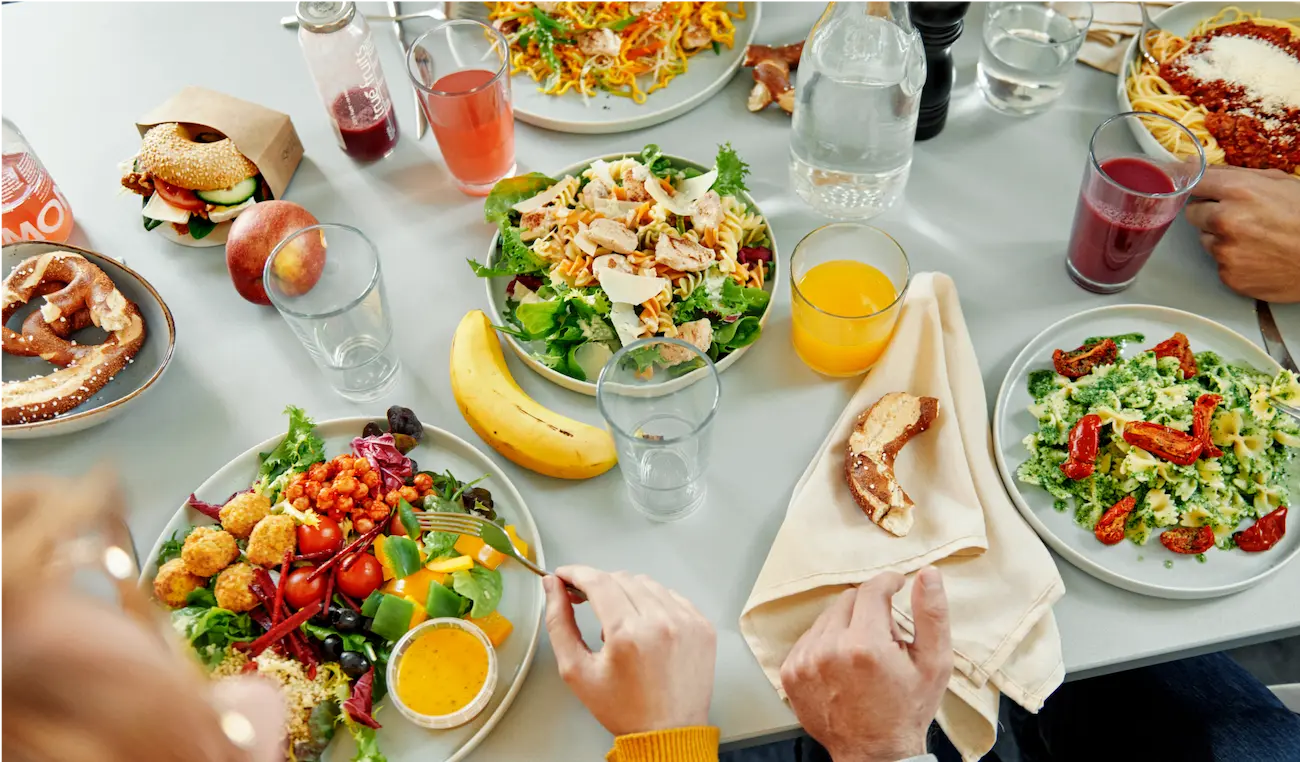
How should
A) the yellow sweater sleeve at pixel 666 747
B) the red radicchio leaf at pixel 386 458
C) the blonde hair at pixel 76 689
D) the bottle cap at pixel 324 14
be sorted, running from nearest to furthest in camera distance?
1. the blonde hair at pixel 76 689
2. the yellow sweater sleeve at pixel 666 747
3. the red radicchio leaf at pixel 386 458
4. the bottle cap at pixel 324 14

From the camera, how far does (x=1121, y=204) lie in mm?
1419

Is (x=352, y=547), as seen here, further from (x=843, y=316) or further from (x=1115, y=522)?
(x=1115, y=522)

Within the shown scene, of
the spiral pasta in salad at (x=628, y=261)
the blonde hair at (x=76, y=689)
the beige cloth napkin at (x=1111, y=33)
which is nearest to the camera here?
the blonde hair at (x=76, y=689)

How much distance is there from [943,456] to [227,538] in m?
0.97

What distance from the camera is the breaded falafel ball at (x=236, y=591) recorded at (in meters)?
1.22

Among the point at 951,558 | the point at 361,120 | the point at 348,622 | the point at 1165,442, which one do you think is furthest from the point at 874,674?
the point at 361,120

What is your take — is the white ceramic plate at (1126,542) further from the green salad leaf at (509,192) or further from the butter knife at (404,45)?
the butter knife at (404,45)

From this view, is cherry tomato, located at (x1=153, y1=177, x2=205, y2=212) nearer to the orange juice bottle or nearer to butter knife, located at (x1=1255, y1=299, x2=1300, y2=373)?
the orange juice bottle

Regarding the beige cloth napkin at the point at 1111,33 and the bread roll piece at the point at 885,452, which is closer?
the bread roll piece at the point at 885,452

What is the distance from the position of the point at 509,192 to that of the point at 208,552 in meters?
0.73

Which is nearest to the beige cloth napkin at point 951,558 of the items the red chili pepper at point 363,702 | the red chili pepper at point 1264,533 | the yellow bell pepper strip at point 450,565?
the red chili pepper at point 1264,533

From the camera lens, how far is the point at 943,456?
1323 millimetres

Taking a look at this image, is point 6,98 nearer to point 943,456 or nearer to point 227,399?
point 227,399

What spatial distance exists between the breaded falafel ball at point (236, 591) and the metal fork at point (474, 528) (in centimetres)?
23
